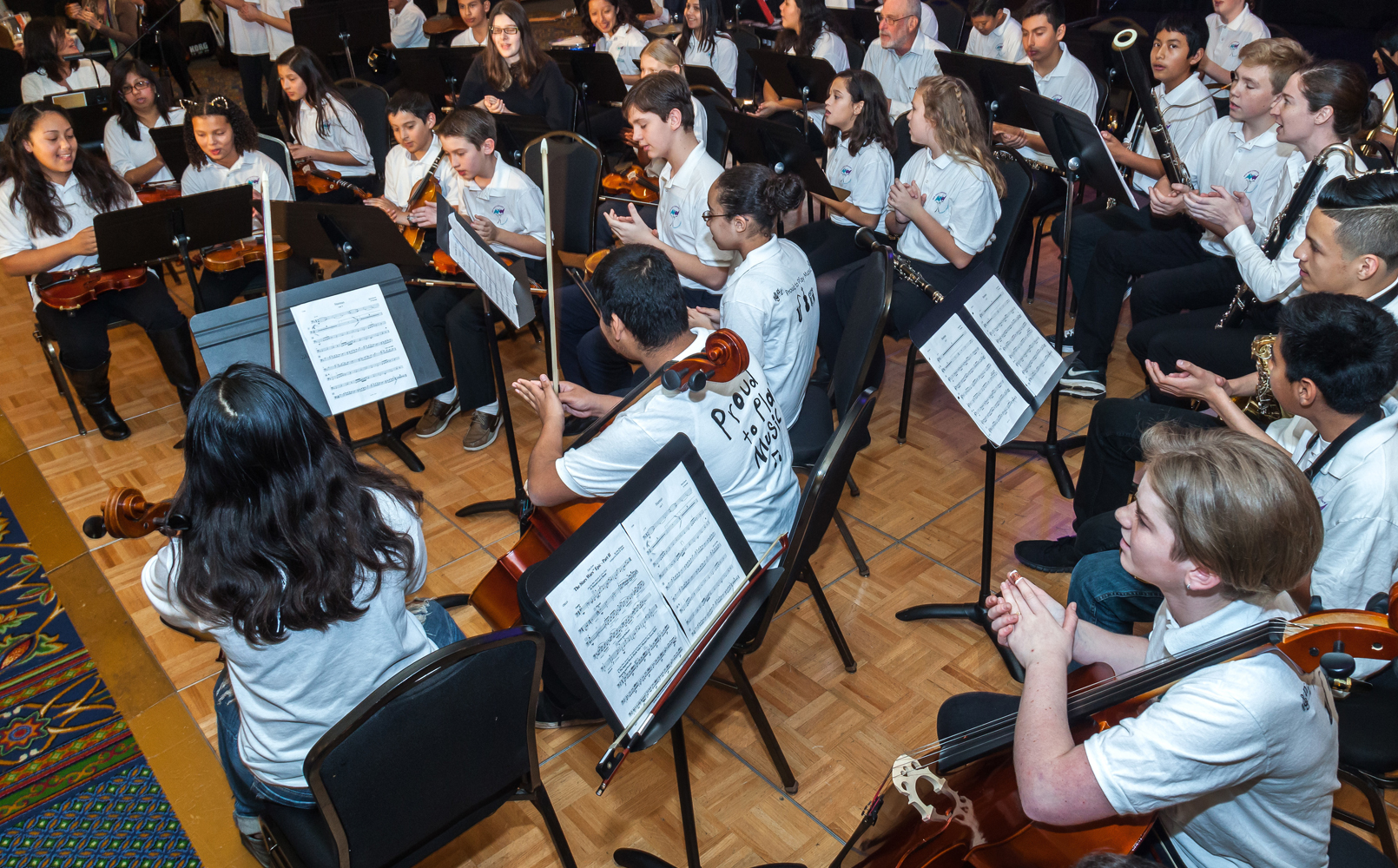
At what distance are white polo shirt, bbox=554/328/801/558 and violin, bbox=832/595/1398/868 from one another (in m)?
0.83

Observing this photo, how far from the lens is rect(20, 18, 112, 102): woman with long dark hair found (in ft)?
20.2

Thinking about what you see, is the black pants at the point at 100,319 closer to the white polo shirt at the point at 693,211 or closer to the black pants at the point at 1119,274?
the white polo shirt at the point at 693,211

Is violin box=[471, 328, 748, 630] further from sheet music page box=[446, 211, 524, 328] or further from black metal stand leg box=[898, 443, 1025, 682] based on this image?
black metal stand leg box=[898, 443, 1025, 682]

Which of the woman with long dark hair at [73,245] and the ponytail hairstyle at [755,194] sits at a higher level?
the ponytail hairstyle at [755,194]

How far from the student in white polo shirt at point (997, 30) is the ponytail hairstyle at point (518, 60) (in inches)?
110

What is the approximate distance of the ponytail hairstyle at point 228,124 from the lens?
4484 millimetres

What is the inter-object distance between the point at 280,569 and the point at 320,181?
390 cm

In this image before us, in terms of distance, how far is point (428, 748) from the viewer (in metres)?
1.56

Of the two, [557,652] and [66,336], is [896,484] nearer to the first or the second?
[557,652]

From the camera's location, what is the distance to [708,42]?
6.41 metres

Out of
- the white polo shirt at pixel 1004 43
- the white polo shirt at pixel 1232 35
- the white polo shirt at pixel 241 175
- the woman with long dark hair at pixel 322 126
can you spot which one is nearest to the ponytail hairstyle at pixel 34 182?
the white polo shirt at pixel 241 175

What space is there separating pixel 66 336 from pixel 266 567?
10.4 ft

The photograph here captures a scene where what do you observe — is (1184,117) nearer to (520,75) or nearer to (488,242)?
(488,242)

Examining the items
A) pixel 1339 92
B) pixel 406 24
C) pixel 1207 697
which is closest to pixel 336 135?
pixel 406 24
